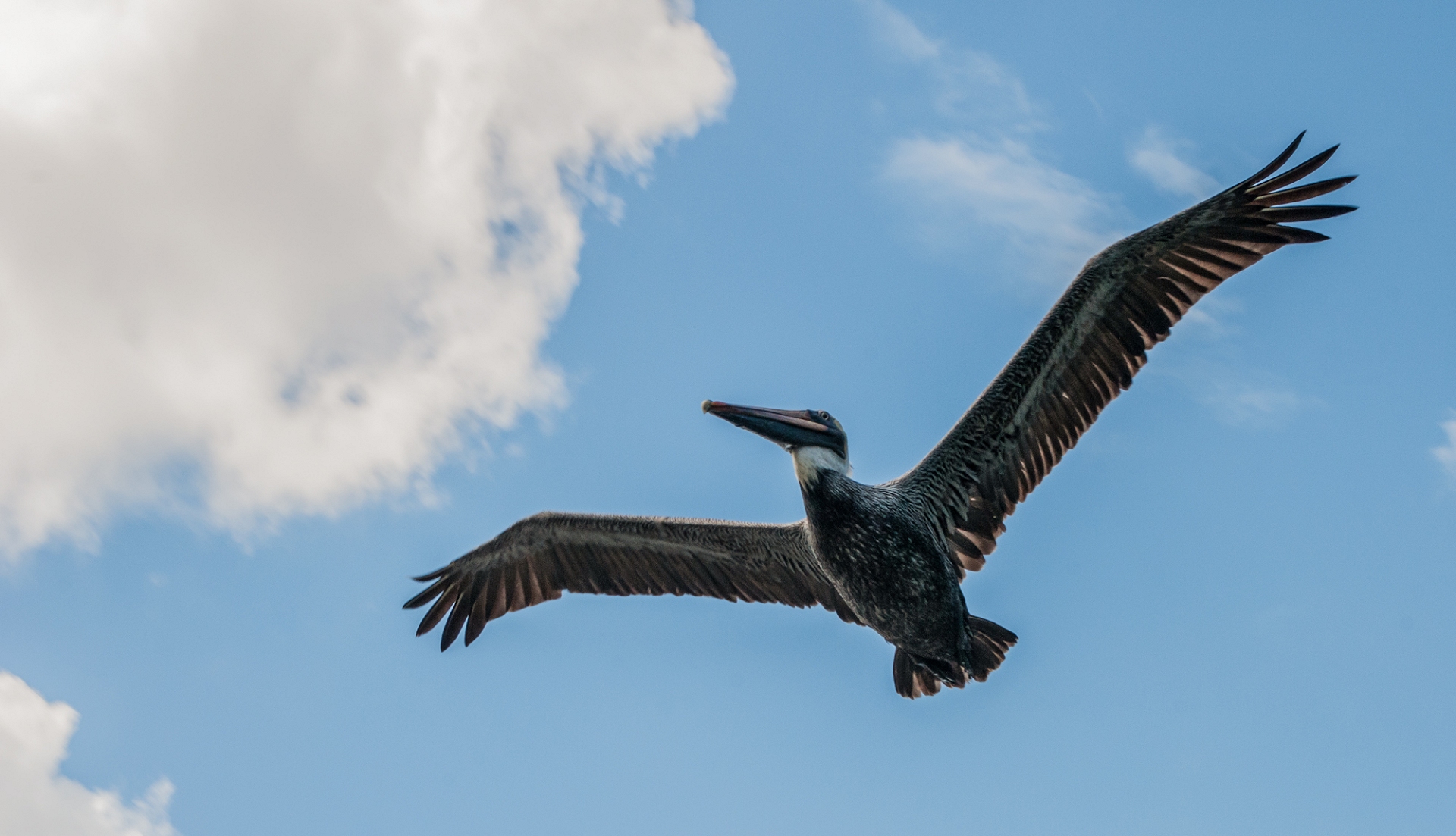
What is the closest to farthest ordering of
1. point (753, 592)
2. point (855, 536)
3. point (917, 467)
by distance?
point (855, 536) < point (917, 467) < point (753, 592)

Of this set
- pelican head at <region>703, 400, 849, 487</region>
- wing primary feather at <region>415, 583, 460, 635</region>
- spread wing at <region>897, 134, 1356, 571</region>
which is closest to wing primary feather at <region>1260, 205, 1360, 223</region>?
spread wing at <region>897, 134, 1356, 571</region>

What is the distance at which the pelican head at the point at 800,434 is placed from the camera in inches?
440

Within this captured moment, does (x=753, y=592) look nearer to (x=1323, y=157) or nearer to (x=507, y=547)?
(x=507, y=547)

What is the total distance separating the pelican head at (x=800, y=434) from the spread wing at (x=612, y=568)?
56.5 inches

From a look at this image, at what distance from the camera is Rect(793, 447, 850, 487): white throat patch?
440 inches

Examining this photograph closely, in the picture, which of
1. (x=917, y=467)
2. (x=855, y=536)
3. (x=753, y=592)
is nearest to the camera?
(x=855, y=536)

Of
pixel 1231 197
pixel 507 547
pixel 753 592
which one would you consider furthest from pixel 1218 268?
pixel 507 547

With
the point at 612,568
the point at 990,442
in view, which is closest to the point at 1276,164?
the point at 990,442

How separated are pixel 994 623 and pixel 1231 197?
4202mm

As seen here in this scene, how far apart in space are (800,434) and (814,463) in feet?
0.93

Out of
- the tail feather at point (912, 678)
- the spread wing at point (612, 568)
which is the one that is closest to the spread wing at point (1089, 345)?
the tail feather at point (912, 678)

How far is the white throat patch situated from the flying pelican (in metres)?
0.01

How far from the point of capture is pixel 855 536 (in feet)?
35.8

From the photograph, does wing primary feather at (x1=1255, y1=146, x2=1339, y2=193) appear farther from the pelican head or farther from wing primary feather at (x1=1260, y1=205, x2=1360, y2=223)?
the pelican head
